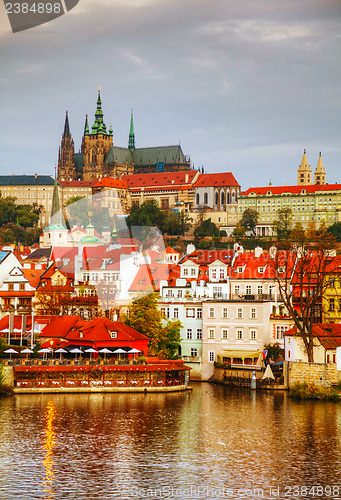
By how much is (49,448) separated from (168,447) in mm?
5253

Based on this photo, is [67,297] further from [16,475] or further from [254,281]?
[16,475]

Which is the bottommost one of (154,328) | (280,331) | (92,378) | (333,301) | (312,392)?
(312,392)

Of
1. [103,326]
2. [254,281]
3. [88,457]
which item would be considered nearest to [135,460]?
[88,457]

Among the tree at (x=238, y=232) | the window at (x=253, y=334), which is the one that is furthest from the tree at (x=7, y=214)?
the window at (x=253, y=334)

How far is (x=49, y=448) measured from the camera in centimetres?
4075

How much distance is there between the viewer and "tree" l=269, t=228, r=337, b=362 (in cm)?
5884

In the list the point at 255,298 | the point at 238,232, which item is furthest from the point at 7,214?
the point at 255,298

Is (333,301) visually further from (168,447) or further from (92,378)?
(168,447)

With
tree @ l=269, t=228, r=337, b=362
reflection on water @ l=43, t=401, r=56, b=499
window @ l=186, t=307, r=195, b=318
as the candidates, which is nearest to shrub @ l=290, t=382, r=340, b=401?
tree @ l=269, t=228, r=337, b=362

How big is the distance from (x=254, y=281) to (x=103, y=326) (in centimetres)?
1269

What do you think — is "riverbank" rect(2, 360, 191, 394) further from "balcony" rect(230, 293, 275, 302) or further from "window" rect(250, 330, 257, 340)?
"balcony" rect(230, 293, 275, 302)

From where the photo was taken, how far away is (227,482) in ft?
117

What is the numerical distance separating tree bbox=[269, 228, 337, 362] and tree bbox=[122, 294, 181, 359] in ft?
26.7

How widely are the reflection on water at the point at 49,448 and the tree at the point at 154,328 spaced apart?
12.5 m
